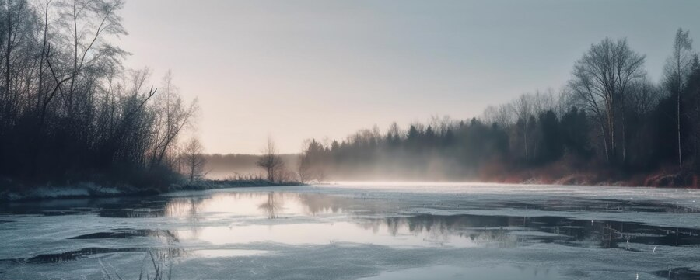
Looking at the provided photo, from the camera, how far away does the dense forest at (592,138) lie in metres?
46.4

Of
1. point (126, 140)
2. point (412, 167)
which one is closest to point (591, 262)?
point (126, 140)

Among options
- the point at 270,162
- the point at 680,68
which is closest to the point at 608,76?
the point at 680,68

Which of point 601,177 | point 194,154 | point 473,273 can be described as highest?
point 194,154

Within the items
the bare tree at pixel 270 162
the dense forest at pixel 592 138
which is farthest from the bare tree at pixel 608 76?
the bare tree at pixel 270 162

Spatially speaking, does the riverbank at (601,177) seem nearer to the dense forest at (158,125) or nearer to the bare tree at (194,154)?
the dense forest at (158,125)

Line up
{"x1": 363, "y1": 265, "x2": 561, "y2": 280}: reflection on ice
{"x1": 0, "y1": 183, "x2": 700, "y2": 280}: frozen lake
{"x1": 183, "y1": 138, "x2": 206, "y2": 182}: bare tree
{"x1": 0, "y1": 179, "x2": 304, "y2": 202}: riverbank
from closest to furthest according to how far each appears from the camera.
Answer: {"x1": 363, "y1": 265, "x2": 561, "y2": 280}: reflection on ice
{"x1": 0, "y1": 183, "x2": 700, "y2": 280}: frozen lake
{"x1": 0, "y1": 179, "x2": 304, "y2": 202}: riverbank
{"x1": 183, "y1": 138, "x2": 206, "y2": 182}: bare tree

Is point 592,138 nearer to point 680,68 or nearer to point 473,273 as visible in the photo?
point 680,68

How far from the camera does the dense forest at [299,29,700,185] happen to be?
46.4 meters

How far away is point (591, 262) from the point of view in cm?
963

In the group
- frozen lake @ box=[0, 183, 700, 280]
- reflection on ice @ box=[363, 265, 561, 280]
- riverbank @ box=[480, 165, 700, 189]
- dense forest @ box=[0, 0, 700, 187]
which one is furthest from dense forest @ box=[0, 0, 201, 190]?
riverbank @ box=[480, 165, 700, 189]

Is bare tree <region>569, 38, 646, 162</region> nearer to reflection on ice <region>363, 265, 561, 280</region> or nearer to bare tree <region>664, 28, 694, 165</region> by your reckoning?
bare tree <region>664, 28, 694, 165</region>

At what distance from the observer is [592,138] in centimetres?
6112

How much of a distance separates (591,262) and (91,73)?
3209cm

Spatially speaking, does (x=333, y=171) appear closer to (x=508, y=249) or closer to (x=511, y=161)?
(x=511, y=161)
